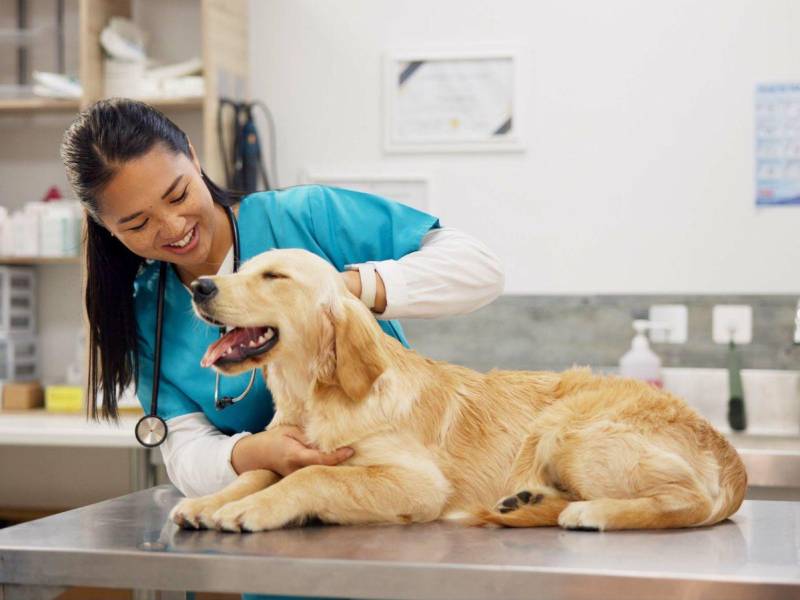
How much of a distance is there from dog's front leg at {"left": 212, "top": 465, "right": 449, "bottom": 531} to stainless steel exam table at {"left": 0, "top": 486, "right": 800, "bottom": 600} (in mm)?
19

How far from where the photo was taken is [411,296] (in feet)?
4.73

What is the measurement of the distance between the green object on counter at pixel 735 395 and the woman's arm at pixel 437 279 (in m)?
1.79

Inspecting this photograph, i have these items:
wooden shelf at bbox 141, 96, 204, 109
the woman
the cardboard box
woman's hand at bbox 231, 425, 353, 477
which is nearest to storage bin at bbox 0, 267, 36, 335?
the cardboard box

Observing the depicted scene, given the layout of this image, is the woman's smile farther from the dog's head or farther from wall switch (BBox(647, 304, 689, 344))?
wall switch (BBox(647, 304, 689, 344))

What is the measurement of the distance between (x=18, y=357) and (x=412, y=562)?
3079mm

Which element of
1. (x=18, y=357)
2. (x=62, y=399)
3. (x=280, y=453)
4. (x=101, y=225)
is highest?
(x=101, y=225)

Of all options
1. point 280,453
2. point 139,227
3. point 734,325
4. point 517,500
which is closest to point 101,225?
point 139,227

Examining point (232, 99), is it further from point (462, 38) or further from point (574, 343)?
point (574, 343)

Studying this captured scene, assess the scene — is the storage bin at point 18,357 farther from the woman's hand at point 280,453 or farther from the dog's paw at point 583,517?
the dog's paw at point 583,517

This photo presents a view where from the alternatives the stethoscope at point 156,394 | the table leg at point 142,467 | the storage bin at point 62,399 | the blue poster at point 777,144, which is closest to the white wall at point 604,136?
the blue poster at point 777,144

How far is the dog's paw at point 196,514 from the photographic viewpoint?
1287 millimetres

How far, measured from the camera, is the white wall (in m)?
3.42

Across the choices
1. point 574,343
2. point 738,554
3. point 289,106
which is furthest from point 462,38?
point 738,554

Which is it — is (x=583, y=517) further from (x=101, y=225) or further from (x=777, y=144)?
(x=777, y=144)
